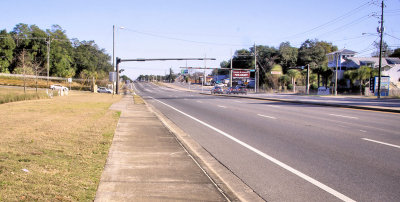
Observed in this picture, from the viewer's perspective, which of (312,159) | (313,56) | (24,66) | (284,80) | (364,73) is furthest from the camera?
(313,56)

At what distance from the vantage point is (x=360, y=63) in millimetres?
78562

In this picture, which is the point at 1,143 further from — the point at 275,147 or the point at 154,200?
the point at 275,147

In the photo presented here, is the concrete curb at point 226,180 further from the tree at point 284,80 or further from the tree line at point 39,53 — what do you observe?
the tree at point 284,80

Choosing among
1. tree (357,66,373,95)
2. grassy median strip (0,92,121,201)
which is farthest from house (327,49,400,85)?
grassy median strip (0,92,121,201)

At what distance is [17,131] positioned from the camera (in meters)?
10.9

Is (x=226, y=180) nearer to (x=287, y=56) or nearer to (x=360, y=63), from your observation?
(x=360, y=63)

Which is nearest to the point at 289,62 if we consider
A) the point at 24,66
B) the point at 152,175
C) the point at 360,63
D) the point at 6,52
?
the point at 360,63

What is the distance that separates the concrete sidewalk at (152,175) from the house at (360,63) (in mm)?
73550

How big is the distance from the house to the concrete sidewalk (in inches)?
2896

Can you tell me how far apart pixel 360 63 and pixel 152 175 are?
81673 millimetres

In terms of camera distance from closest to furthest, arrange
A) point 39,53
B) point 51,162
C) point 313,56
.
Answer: point 51,162 < point 39,53 < point 313,56

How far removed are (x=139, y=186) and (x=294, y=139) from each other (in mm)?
6580

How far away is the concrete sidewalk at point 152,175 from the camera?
5246mm

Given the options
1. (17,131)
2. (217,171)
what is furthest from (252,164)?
(17,131)
